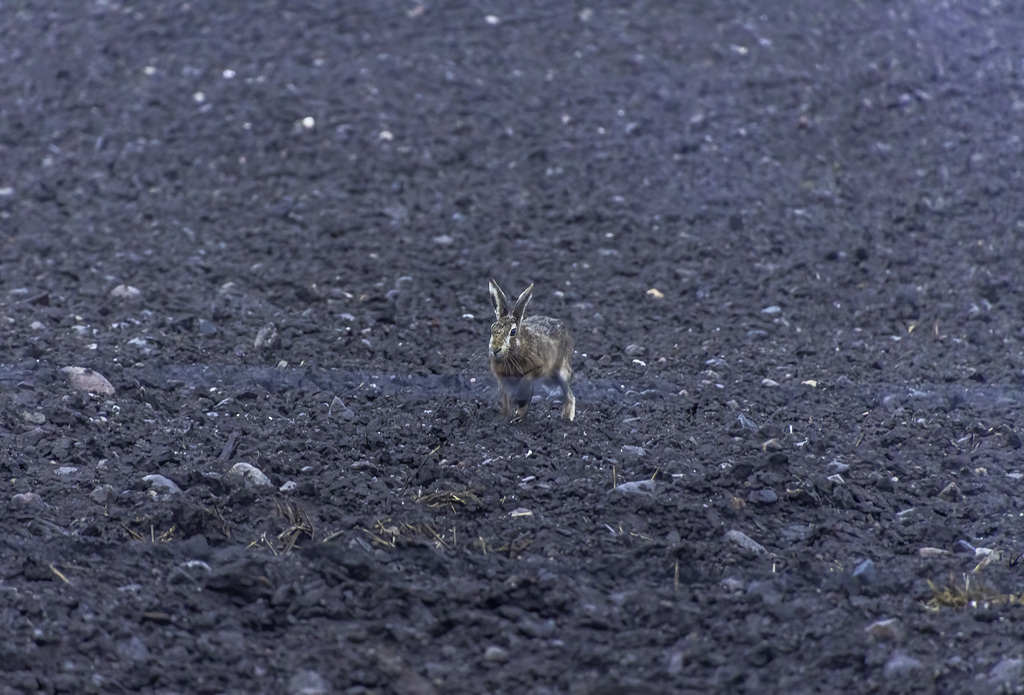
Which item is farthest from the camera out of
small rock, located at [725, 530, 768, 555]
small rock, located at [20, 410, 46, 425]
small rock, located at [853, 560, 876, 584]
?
small rock, located at [20, 410, 46, 425]

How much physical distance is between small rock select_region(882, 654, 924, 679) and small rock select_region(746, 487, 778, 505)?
145 cm

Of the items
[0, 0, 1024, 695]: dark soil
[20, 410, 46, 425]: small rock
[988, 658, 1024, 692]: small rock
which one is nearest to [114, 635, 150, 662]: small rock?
[0, 0, 1024, 695]: dark soil

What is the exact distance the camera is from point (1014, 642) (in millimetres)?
4641

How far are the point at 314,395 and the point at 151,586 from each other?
2.39 m

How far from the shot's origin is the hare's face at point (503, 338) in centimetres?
669

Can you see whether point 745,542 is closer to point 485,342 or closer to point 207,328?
point 485,342

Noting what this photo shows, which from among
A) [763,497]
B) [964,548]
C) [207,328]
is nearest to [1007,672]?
[964,548]

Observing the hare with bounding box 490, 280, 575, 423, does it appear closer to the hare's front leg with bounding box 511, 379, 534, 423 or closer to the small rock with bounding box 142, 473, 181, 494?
the hare's front leg with bounding box 511, 379, 534, 423

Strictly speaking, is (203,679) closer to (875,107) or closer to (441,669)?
(441,669)

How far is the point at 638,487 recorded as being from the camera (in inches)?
235

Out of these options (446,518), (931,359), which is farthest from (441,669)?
(931,359)

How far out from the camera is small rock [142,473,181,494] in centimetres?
575

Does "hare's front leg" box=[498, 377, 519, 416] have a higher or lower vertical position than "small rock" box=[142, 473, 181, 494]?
lower

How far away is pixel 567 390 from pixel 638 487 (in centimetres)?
124
